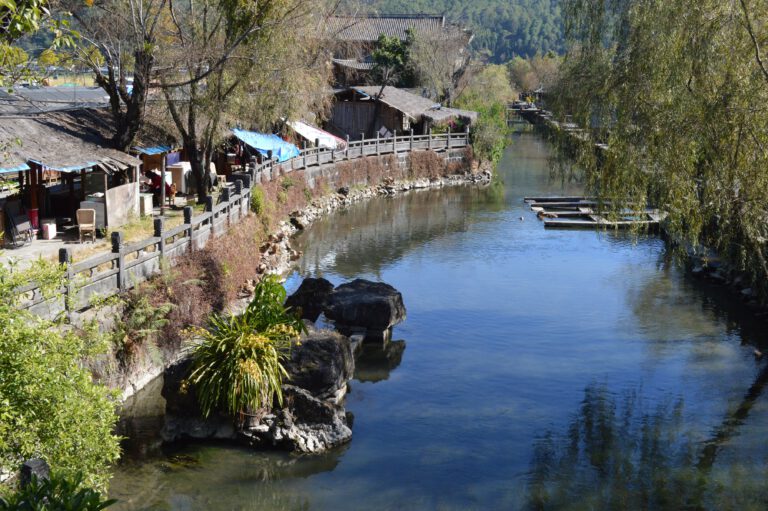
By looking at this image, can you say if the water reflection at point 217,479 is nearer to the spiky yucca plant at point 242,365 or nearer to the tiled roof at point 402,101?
the spiky yucca plant at point 242,365

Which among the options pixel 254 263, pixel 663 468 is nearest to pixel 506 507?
pixel 663 468

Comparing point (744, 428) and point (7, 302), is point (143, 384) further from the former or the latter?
point (744, 428)

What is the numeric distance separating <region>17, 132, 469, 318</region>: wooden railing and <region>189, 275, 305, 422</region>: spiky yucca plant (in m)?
2.09

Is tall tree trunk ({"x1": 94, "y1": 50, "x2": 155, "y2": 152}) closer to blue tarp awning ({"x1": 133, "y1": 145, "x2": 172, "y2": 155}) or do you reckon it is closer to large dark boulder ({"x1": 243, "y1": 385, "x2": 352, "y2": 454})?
blue tarp awning ({"x1": 133, "y1": 145, "x2": 172, "y2": 155})

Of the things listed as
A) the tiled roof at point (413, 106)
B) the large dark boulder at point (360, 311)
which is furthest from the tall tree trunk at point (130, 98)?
the tiled roof at point (413, 106)

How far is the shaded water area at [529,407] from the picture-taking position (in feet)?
40.6

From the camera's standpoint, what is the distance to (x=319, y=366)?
46.9ft

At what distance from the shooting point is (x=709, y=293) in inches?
926

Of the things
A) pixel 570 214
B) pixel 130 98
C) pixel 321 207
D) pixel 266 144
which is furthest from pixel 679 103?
pixel 321 207

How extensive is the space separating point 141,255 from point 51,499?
1017cm

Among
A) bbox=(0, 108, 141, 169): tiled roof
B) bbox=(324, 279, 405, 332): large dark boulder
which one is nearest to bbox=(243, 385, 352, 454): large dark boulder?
bbox=(324, 279, 405, 332): large dark boulder

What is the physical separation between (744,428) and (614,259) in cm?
1349

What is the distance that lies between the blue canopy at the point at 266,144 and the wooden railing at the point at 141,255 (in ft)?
1.37

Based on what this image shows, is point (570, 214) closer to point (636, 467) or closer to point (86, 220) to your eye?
point (86, 220)
